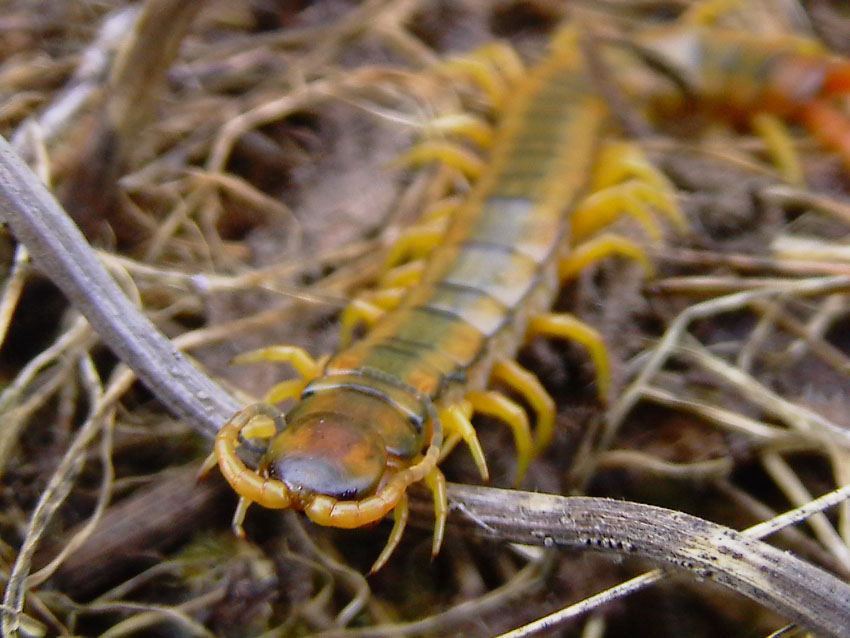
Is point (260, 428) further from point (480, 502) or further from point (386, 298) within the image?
point (386, 298)

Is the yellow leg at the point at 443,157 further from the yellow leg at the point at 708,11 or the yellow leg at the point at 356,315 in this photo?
the yellow leg at the point at 708,11

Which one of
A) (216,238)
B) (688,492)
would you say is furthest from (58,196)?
(688,492)

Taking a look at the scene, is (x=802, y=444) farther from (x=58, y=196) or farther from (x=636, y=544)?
(x=58, y=196)

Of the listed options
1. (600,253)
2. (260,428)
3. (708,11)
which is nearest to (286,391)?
(260,428)

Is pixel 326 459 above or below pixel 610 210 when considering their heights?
above

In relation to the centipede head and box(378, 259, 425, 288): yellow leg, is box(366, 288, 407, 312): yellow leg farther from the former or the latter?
the centipede head

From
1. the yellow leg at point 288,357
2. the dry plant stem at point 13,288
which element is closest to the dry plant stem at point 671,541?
the yellow leg at point 288,357
